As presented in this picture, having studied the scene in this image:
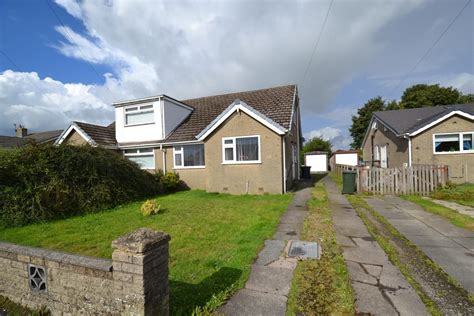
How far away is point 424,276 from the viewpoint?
3.90 meters

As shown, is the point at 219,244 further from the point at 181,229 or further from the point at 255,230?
the point at 181,229

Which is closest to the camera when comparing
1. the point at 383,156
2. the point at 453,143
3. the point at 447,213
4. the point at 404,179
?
the point at 447,213

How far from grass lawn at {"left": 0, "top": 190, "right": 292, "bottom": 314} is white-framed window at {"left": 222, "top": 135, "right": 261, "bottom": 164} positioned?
2.28 meters

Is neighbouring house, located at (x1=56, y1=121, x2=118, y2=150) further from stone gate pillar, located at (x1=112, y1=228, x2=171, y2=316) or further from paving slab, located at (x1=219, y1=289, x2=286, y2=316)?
paving slab, located at (x1=219, y1=289, x2=286, y2=316)

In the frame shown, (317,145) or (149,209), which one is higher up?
(317,145)

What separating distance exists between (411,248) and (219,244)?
3.99 metres

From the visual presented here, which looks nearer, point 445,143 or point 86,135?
point 445,143

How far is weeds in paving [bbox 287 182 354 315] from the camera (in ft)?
10.2

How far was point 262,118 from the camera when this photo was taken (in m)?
11.9

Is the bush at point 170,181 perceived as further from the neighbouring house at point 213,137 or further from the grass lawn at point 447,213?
the grass lawn at point 447,213

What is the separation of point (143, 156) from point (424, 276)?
15546 mm

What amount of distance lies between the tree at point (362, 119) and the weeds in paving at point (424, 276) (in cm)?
4334

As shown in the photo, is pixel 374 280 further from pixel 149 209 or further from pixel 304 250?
pixel 149 209

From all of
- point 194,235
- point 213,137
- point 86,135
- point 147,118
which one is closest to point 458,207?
point 194,235
